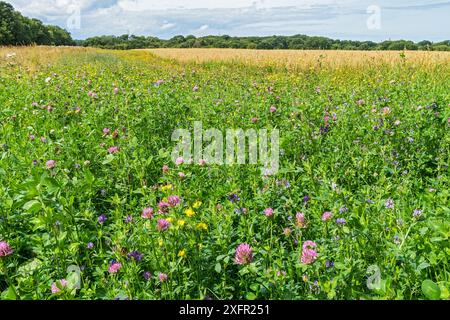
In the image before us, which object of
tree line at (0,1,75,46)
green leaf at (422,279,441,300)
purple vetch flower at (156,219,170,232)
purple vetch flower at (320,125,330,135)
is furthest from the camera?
tree line at (0,1,75,46)

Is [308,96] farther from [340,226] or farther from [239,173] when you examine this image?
[340,226]

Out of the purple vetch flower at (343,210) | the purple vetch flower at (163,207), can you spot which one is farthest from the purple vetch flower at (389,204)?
the purple vetch flower at (163,207)

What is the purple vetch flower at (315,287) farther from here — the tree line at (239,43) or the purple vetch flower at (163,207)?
the tree line at (239,43)

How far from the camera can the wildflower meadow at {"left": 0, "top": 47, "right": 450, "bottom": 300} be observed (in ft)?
6.15

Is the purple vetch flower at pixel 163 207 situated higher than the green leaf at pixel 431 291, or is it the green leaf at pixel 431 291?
the purple vetch flower at pixel 163 207

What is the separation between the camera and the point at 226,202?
261cm

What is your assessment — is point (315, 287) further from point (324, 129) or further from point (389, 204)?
point (324, 129)

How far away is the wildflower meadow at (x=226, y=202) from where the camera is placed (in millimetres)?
1874

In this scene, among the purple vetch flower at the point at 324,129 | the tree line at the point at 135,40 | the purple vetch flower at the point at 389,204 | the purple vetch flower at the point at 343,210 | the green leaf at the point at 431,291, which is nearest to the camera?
the green leaf at the point at 431,291

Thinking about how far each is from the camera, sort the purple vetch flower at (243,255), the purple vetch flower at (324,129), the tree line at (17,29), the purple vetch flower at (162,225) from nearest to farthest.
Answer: the purple vetch flower at (243,255) < the purple vetch flower at (162,225) < the purple vetch flower at (324,129) < the tree line at (17,29)

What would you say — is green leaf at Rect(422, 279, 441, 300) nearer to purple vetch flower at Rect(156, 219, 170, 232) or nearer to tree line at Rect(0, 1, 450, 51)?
purple vetch flower at Rect(156, 219, 170, 232)

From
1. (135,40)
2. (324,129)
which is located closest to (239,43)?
(135,40)

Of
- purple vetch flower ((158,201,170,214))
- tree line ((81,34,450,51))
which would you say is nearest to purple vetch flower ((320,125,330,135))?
purple vetch flower ((158,201,170,214))

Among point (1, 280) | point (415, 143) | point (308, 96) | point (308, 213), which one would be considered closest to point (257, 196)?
point (308, 213)
